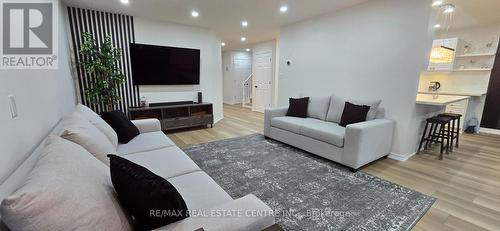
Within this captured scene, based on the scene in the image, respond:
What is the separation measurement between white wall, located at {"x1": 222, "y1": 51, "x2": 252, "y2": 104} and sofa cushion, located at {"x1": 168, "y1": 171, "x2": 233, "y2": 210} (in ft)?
25.8

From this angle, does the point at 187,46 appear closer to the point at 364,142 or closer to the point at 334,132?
the point at 334,132

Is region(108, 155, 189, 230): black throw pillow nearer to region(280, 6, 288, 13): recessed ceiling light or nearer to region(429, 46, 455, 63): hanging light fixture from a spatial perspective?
region(280, 6, 288, 13): recessed ceiling light

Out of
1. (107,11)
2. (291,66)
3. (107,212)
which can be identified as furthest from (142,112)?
(107,212)

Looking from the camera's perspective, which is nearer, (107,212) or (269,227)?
(107,212)

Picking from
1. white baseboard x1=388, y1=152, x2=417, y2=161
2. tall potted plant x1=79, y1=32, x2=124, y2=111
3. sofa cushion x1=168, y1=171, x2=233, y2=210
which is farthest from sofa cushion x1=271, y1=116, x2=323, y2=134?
tall potted plant x1=79, y1=32, x2=124, y2=111

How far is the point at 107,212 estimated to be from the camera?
0.84 meters

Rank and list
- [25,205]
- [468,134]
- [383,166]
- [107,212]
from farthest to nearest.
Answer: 1. [468,134]
2. [383,166]
3. [107,212]
4. [25,205]

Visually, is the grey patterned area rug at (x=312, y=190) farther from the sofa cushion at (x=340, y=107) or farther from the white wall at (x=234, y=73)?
the white wall at (x=234, y=73)

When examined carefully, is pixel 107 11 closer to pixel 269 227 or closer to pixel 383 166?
pixel 269 227

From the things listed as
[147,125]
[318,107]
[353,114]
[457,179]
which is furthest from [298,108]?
[147,125]

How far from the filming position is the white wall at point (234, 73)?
916cm

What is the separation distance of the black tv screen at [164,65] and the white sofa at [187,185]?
6.50 ft

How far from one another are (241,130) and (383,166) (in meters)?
2.83
